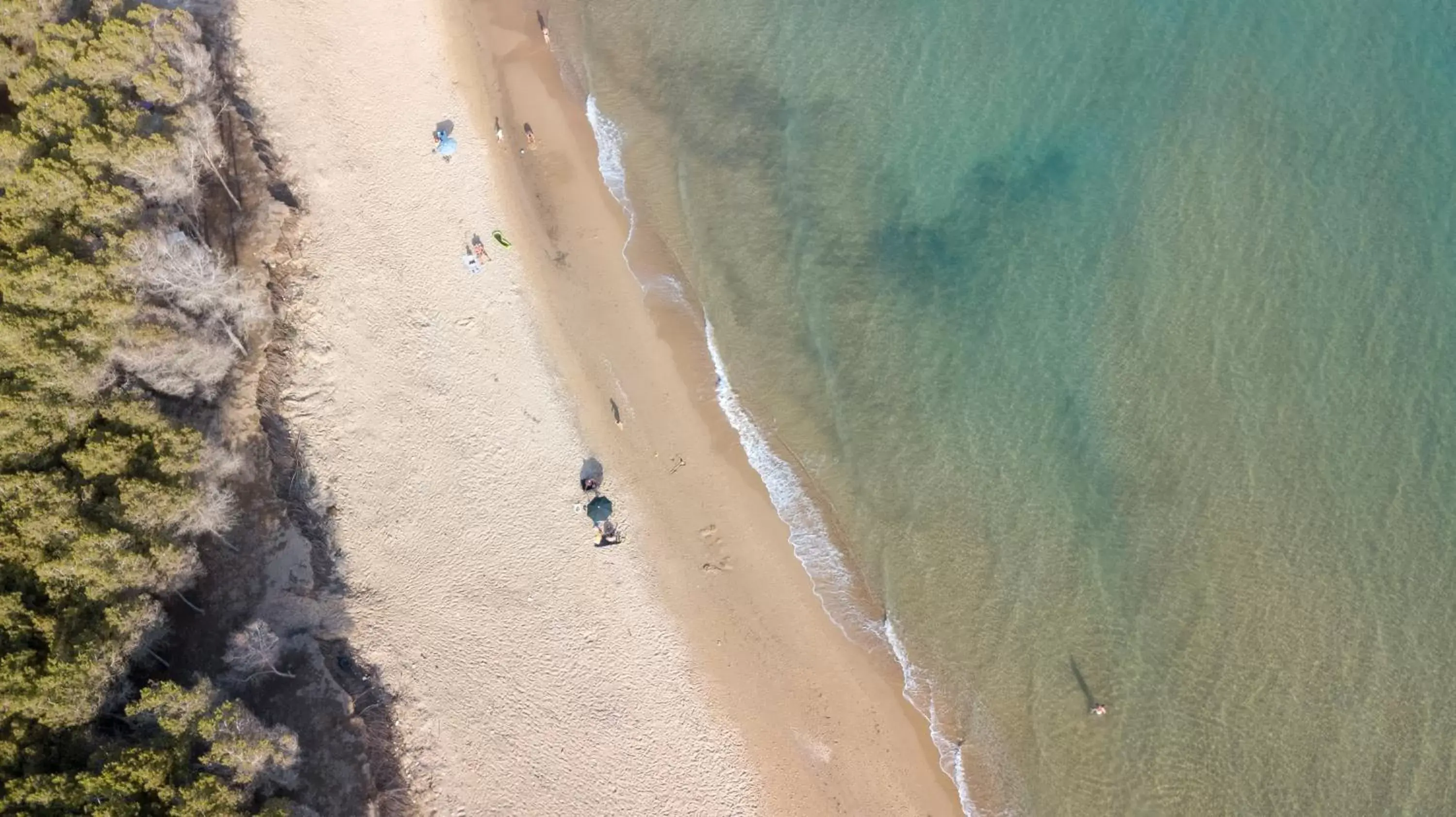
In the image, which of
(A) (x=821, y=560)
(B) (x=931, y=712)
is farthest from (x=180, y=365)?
(B) (x=931, y=712)

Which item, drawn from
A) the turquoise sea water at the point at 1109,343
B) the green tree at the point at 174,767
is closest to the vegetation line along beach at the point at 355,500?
the green tree at the point at 174,767

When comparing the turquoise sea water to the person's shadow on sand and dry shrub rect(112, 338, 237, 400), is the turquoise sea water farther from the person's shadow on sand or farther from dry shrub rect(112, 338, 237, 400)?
dry shrub rect(112, 338, 237, 400)

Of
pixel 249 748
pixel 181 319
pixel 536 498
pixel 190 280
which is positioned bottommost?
pixel 249 748

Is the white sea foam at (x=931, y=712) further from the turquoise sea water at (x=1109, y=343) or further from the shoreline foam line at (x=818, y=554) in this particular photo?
the turquoise sea water at (x=1109, y=343)

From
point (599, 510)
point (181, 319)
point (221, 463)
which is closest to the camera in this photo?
point (221, 463)

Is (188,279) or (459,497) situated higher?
(188,279)

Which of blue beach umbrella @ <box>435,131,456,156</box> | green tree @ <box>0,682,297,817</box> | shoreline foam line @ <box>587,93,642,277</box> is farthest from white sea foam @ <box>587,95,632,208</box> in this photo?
green tree @ <box>0,682,297,817</box>

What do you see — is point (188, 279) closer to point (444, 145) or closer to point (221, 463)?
point (221, 463)
